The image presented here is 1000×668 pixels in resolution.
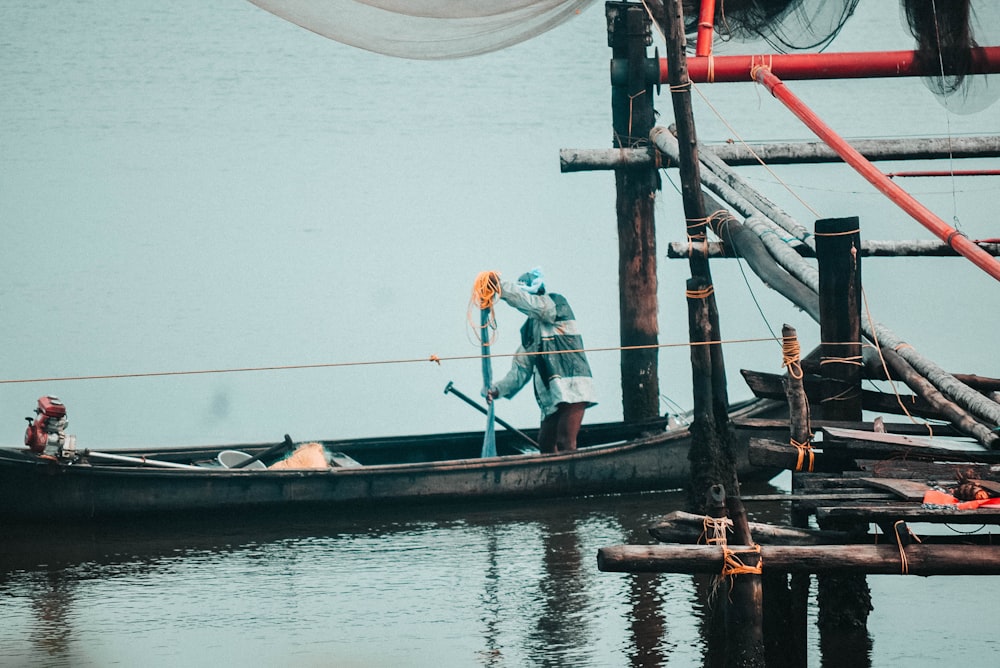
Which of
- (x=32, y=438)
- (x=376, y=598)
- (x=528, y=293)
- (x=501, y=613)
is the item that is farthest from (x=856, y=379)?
(x=32, y=438)

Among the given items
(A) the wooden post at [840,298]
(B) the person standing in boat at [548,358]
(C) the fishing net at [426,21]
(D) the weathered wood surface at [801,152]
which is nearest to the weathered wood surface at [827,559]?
(A) the wooden post at [840,298]

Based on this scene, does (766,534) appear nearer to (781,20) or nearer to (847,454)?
(847,454)

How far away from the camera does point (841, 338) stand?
6.14 metres

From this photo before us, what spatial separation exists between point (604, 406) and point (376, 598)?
10.8m

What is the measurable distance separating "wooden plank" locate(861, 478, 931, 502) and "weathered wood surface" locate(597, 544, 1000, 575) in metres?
0.20

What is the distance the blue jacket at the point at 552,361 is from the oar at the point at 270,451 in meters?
1.81

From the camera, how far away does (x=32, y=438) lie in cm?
886

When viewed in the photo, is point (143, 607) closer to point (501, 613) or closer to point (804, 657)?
point (501, 613)

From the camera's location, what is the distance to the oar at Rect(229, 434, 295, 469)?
9.88 m

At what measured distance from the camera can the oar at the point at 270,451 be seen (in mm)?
9883

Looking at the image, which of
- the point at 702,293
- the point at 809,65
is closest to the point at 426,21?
the point at 702,293

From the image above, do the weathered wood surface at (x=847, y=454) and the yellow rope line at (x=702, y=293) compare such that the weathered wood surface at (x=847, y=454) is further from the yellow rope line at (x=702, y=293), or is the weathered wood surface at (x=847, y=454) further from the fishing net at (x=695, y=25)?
the fishing net at (x=695, y=25)

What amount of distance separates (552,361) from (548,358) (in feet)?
0.16

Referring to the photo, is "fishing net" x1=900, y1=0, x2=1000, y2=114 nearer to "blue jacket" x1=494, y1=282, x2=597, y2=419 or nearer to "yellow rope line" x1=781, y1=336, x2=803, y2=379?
"blue jacket" x1=494, y1=282, x2=597, y2=419
